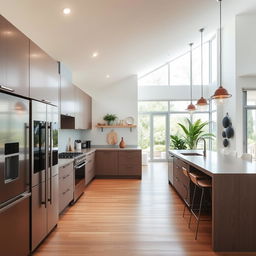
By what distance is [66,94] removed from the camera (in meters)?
4.15

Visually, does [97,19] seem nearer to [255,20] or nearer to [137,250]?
[137,250]

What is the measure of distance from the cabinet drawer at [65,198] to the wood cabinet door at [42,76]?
145cm

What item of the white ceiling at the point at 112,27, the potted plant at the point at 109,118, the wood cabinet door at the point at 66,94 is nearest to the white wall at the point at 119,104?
the potted plant at the point at 109,118

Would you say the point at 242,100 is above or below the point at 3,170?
above

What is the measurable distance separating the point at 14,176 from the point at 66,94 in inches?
95.9

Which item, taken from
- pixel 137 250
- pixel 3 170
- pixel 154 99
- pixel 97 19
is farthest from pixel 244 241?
pixel 154 99

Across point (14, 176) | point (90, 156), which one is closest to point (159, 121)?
point (90, 156)

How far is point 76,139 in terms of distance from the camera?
20.9 feet

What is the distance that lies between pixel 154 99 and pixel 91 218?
5831mm

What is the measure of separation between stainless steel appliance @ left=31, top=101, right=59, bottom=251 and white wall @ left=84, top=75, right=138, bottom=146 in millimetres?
4215

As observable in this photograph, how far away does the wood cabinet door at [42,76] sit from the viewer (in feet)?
7.69

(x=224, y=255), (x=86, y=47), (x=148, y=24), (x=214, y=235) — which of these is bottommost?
(x=224, y=255)

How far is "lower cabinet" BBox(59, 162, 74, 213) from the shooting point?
3.29 meters

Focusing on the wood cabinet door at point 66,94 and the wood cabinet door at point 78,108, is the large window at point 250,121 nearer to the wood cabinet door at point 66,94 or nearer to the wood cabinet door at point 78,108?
the wood cabinet door at point 78,108
